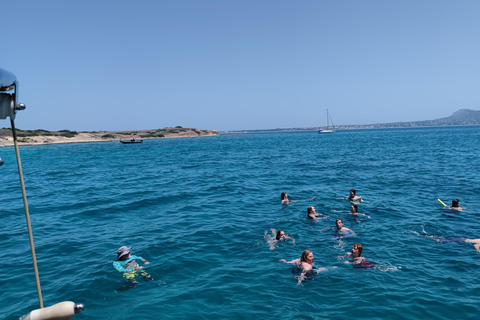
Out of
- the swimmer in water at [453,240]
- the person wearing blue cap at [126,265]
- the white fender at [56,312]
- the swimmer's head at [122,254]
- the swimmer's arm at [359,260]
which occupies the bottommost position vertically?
the swimmer in water at [453,240]

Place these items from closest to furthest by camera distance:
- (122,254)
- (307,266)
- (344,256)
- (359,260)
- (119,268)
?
(307,266) < (119,268) < (122,254) < (359,260) < (344,256)

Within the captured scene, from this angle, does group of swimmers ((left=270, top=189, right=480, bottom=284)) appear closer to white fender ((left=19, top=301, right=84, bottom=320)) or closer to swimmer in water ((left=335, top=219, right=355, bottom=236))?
swimmer in water ((left=335, top=219, right=355, bottom=236))

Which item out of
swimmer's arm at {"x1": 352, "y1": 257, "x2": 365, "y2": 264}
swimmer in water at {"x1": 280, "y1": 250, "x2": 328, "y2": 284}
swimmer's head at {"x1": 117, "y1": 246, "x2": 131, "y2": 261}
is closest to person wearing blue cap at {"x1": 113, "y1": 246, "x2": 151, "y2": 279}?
swimmer's head at {"x1": 117, "y1": 246, "x2": 131, "y2": 261}

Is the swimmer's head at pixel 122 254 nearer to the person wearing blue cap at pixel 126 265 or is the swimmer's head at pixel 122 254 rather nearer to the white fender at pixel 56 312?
the person wearing blue cap at pixel 126 265

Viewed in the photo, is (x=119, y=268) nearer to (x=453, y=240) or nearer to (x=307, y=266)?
(x=307, y=266)

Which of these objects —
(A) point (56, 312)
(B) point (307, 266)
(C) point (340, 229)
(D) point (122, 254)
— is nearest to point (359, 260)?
(B) point (307, 266)

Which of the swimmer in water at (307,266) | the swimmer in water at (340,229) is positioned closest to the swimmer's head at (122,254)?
the swimmer in water at (307,266)

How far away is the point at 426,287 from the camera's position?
8.81 metres

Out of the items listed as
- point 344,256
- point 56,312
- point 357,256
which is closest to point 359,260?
point 357,256

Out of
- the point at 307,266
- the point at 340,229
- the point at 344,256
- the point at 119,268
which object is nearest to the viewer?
the point at 307,266

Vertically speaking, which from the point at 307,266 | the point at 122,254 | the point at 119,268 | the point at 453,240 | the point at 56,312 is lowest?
the point at 453,240

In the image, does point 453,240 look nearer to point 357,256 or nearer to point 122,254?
point 357,256

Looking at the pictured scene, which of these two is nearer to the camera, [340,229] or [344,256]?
[344,256]

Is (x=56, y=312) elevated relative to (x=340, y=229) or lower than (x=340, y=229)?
elevated
